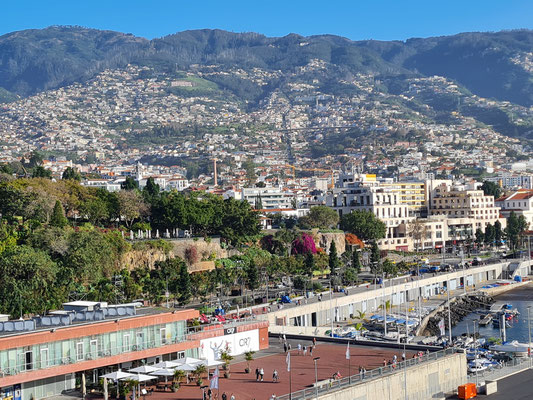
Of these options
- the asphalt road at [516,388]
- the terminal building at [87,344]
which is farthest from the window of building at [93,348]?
the asphalt road at [516,388]

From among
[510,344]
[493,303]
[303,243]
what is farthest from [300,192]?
[510,344]

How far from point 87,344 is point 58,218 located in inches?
1294

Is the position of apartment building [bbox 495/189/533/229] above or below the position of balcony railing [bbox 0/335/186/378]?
above

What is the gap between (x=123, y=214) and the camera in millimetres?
73250

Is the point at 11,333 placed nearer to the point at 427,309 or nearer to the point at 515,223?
the point at 427,309

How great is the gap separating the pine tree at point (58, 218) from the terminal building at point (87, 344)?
1057 inches

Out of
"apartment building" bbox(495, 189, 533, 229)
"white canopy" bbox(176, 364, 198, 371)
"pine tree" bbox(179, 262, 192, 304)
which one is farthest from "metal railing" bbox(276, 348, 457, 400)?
"apartment building" bbox(495, 189, 533, 229)

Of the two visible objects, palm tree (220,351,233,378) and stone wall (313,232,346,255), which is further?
stone wall (313,232,346,255)

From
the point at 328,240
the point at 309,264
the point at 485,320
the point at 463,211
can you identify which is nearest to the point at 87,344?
the point at 485,320

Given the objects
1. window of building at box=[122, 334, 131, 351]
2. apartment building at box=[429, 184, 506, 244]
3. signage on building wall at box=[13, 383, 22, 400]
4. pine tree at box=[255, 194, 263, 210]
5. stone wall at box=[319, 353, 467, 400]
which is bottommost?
stone wall at box=[319, 353, 467, 400]

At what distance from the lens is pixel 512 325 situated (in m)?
64.2

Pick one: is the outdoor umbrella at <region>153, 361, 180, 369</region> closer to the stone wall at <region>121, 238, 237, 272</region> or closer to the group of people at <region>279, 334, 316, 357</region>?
the group of people at <region>279, 334, 316, 357</region>

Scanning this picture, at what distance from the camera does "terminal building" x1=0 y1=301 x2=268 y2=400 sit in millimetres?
29562

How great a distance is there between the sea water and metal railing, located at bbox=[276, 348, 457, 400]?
23.7 meters
